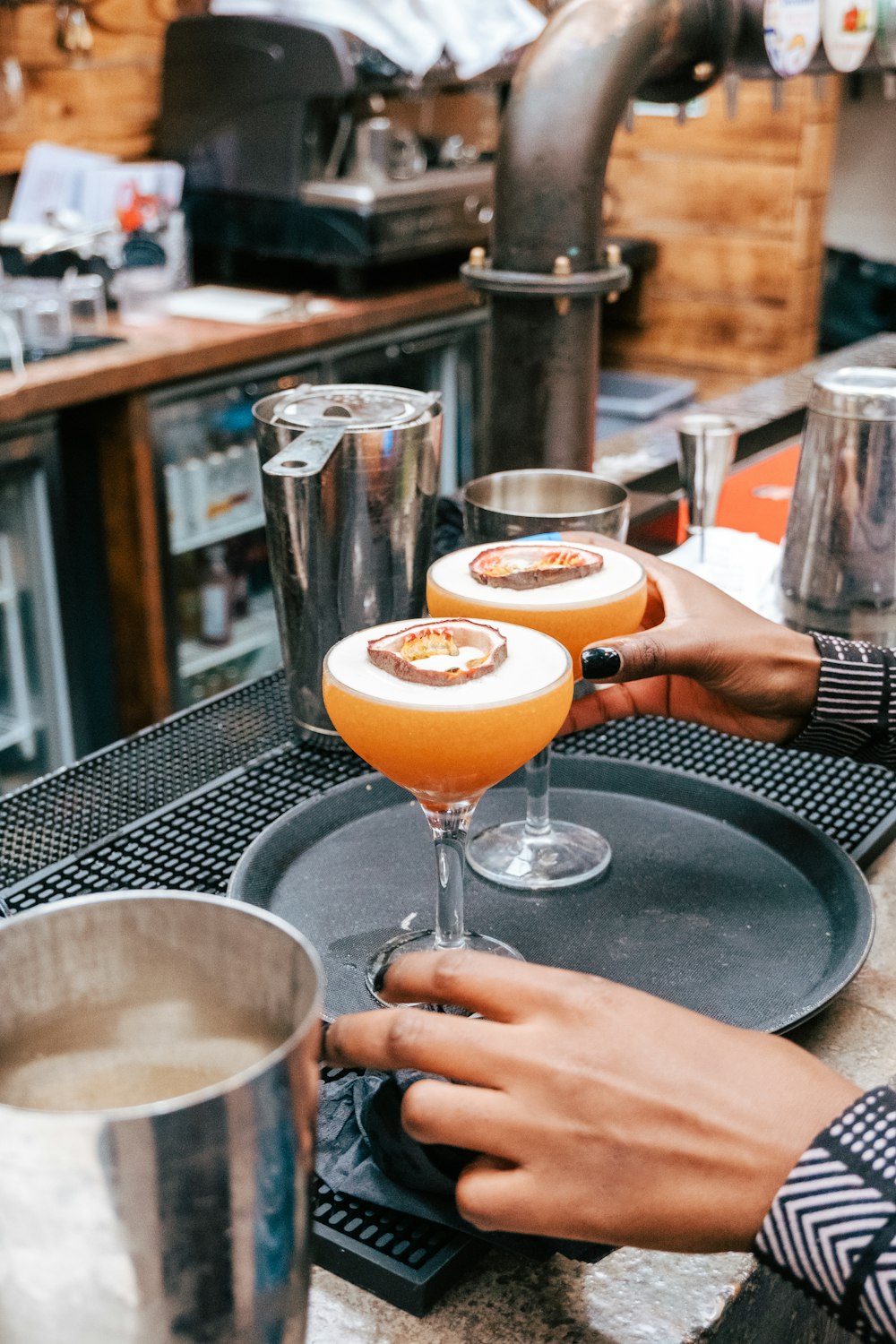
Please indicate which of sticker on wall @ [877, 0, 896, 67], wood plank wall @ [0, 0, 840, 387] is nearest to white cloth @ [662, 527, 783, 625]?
sticker on wall @ [877, 0, 896, 67]

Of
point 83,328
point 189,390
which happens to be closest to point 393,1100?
point 189,390

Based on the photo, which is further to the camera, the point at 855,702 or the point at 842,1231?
the point at 855,702

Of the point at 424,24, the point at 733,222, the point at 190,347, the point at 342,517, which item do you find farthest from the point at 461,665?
the point at 733,222

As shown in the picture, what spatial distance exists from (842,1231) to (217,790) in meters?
0.68

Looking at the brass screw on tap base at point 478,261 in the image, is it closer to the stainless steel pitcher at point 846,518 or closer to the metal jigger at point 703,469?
the metal jigger at point 703,469

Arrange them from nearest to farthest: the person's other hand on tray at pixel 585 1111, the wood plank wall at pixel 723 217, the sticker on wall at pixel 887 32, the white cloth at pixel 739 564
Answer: the person's other hand on tray at pixel 585 1111, the white cloth at pixel 739 564, the sticker on wall at pixel 887 32, the wood plank wall at pixel 723 217

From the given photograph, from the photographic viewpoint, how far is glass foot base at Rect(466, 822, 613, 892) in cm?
101

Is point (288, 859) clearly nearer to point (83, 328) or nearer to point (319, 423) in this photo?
point (319, 423)

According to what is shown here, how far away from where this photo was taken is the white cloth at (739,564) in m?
1.47

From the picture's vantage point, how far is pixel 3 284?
Answer: 3156 mm

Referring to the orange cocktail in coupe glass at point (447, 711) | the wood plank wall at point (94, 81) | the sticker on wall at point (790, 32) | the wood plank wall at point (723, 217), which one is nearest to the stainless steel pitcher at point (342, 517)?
the orange cocktail in coupe glass at point (447, 711)

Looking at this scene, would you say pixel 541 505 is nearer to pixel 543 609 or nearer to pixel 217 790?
pixel 543 609

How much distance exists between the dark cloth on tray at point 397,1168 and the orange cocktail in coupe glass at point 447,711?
107 mm

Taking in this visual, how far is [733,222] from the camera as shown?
4531 millimetres
